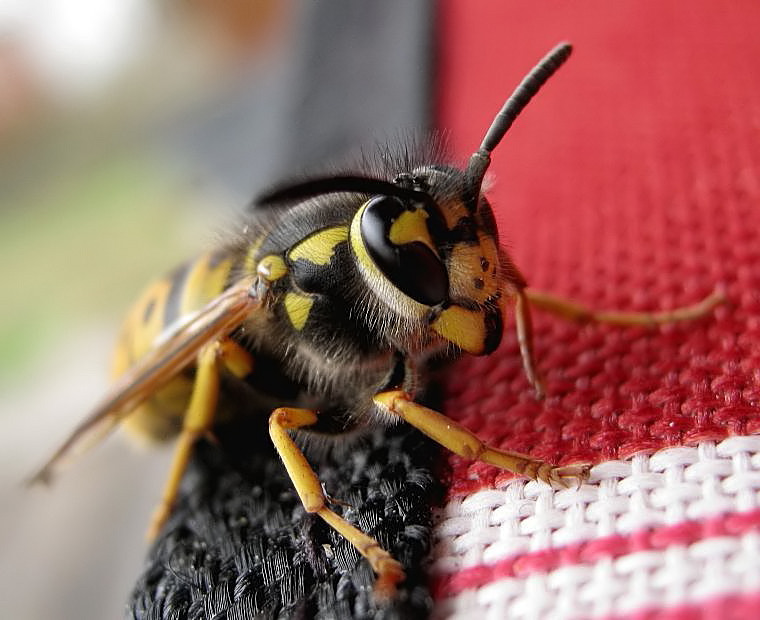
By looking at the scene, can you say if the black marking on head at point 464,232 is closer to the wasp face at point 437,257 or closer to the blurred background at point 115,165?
the wasp face at point 437,257

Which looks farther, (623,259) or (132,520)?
(132,520)

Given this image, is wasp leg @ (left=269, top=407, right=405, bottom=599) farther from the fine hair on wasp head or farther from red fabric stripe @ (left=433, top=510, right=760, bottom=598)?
the fine hair on wasp head

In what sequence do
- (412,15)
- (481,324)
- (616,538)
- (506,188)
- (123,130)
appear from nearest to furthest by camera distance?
(616,538)
(481,324)
(506,188)
(412,15)
(123,130)

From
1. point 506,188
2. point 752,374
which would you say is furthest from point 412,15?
point 752,374

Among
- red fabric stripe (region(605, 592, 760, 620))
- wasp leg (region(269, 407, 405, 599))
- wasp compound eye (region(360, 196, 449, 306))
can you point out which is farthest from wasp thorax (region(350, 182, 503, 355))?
red fabric stripe (region(605, 592, 760, 620))

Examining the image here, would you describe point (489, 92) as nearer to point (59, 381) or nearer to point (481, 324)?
point (481, 324)

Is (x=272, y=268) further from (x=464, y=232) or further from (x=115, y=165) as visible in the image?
(x=115, y=165)
